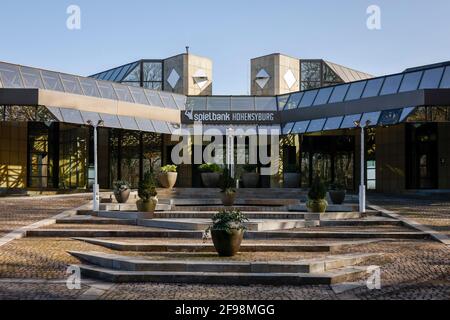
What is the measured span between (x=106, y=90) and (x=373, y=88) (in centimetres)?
1513

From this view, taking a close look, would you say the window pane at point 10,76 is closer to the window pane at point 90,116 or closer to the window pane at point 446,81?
the window pane at point 90,116

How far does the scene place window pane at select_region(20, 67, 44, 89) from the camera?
27.6 m

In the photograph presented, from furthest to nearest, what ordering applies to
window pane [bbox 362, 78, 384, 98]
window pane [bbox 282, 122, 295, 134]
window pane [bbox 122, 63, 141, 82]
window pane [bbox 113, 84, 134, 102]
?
1. window pane [bbox 122, 63, 141, 82]
2. window pane [bbox 282, 122, 295, 134]
3. window pane [bbox 113, 84, 134, 102]
4. window pane [bbox 362, 78, 384, 98]

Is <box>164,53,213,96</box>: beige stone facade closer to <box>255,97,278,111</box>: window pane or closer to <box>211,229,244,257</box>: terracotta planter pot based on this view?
<box>255,97,278,111</box>: window pane

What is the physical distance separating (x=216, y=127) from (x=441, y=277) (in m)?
26.2

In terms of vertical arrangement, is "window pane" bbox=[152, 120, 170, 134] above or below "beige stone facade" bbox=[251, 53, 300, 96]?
below

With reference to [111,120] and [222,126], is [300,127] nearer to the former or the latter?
[222,126]

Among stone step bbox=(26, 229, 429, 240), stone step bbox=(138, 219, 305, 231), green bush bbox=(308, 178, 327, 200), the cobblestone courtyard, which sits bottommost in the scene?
the cobblestone courtyard

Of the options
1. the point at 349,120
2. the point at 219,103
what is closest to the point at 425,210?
the point at 349,120

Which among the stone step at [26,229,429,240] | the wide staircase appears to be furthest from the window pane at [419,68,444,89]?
the stone step at [26,229,429,240]

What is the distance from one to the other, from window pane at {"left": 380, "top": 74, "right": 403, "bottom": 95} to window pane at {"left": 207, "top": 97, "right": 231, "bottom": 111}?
10.1 m

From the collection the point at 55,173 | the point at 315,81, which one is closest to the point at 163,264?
the point at 55,173
